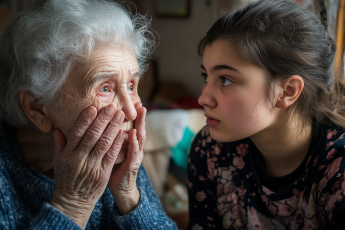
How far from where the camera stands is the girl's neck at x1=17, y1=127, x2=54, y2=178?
49.0 inches

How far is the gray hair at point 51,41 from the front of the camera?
106 cm

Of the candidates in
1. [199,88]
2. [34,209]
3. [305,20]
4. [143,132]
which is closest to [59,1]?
[143,132]

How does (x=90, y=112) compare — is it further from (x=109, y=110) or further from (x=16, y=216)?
(x=16, y=216)

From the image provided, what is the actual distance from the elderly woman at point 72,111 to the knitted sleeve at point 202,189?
0.92 feet

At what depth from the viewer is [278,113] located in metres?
1.21

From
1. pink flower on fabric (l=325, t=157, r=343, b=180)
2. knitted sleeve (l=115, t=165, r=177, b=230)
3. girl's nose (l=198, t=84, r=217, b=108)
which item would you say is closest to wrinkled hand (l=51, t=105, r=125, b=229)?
knitted sleeve (l=115, t=165, r=177, b=230)

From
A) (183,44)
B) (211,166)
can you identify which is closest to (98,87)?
(211,166)

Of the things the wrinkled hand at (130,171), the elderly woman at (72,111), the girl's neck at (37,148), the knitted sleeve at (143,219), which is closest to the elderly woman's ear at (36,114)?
the elderly woman at (72,111)

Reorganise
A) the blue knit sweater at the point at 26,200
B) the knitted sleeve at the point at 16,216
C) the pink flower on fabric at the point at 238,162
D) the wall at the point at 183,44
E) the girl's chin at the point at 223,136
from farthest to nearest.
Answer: the wall at the point at 183,44, the pink flower on fabric at the point at 238,162, the girl's chin at the point at 223,136, the blue knit sweater at the point at 26,200, the knitted sleeve at the point at 16,216

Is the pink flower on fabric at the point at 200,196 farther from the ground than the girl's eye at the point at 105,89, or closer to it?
closer to it

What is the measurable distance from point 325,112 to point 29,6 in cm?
131

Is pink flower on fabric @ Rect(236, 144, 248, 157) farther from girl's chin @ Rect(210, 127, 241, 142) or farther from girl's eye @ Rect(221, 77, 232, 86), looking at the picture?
girl's eye @ Rect(221, 77, 232, 86)

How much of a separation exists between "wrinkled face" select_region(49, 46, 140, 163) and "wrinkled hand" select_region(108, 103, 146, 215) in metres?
0.05

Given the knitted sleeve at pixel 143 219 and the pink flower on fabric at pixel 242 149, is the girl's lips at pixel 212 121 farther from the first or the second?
the knitted sleeve at pixel 143 219
